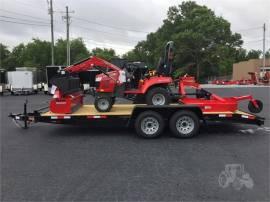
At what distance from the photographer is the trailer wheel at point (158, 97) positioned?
11.2 m

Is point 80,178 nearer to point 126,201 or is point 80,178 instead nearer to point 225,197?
point 126,201

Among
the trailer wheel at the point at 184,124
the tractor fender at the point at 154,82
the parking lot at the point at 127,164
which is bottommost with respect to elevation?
the parking lot at the point at 127,164

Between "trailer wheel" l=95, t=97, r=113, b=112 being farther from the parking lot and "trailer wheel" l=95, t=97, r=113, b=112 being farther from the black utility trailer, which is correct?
the parking lot

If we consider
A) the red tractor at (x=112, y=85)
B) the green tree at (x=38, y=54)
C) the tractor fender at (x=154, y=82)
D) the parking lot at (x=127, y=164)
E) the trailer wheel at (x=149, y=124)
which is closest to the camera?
the parking lot at (x=127, y=164)

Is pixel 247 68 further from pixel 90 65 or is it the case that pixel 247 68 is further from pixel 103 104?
pixel 103 104

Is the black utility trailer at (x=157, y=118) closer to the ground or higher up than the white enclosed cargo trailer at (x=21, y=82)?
closer to the ground

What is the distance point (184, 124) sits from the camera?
10367mm

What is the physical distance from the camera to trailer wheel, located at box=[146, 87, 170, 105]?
1123 cm

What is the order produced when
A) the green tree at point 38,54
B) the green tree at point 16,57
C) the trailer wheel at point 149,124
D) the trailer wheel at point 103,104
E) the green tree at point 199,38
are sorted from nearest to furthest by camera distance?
the trailer wheel at point 149,124, the trailer wheel at point 103,104, the green tree at point 199,38, the green tree at point 38,54, the green tree at point 16,57

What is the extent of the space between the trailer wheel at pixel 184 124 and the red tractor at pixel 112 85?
3.34ft

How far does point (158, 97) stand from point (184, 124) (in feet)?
4.28

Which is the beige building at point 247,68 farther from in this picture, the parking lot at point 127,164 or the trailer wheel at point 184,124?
the trailer wheel at point 184,124

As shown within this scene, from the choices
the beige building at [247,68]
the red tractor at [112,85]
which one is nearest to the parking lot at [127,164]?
the red tractor at [112,85]

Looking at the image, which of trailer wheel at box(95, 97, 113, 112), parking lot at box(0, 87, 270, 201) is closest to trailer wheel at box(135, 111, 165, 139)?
parking lot at box(0, 87, 270, 201)
